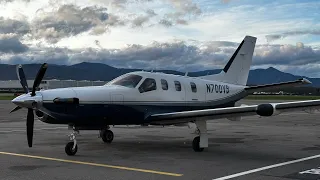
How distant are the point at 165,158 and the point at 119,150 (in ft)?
7.57

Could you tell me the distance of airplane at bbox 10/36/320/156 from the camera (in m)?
11.7

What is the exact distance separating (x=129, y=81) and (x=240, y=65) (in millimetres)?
7584

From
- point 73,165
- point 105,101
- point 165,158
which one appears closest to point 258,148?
point 165,158

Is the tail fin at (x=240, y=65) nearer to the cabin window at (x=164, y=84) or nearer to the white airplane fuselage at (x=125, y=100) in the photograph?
the white airplane fuselage at (x=125, y=100)

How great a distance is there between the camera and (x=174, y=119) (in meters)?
13.6

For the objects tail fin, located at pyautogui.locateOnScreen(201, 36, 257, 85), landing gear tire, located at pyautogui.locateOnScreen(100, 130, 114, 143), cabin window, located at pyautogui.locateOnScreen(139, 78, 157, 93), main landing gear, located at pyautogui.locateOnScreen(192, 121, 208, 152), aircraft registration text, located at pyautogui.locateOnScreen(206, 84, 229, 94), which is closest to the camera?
main landing gear, located at pyautogui.locateOnScreen(192, 121, 208, 152)

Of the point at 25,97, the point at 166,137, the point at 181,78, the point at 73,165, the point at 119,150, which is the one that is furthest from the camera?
the point at 166,137

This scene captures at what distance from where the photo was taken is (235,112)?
40.2 feet

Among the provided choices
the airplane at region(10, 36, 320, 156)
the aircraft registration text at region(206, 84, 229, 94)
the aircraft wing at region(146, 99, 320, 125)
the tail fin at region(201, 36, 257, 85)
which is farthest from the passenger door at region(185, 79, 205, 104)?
the tail fin at region(201, 36, 257, 85)

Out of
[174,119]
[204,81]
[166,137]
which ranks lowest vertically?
[166,137]

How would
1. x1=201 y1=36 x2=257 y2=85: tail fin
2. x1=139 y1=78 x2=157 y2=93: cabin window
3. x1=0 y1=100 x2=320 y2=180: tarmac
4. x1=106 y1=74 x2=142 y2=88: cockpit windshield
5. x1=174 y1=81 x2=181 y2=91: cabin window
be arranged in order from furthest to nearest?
x1=201 y1=36 x2=257 y2=85: tail fin
x1=174 y1=81 x2=181 y2=91: cabin window
x1=139 y1=78 x2=157 y2=93: cabin window
x1=106 y1=74 x2=142 y2=88: cockpit windshield
x1=0 y1=100 x2=320 y2=180: tarmac

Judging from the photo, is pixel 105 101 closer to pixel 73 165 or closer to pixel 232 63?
pixel 73 165

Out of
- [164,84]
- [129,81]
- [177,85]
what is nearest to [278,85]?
[177,85]

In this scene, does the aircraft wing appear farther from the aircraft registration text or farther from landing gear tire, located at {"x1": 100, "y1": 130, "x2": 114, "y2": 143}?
the aircraft registration text
